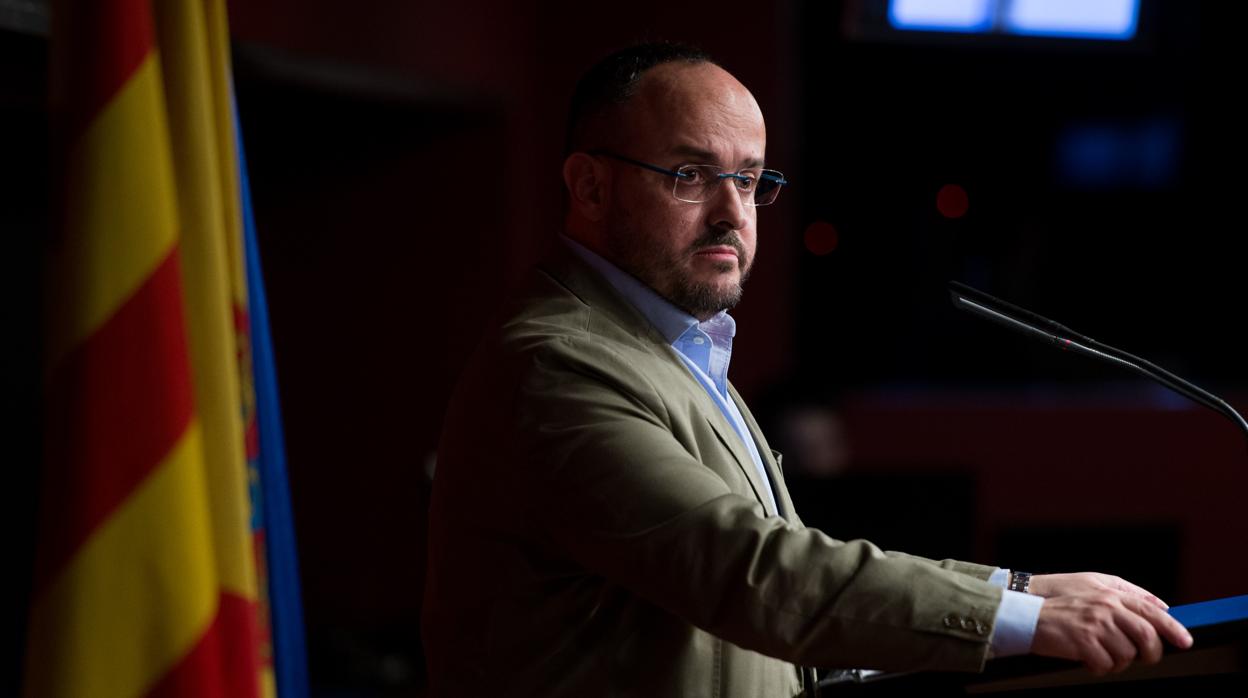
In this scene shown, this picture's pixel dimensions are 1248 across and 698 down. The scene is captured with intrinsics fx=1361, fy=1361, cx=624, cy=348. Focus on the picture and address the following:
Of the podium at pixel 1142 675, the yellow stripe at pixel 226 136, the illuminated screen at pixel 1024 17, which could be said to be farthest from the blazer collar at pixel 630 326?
the illuminated screen at pixel 1024 17

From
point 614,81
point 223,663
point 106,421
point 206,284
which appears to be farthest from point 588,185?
point 223,663

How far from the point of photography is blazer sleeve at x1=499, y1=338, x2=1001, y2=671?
46.3 inches

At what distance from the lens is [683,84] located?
62.2 inches

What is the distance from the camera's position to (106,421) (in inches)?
60.7

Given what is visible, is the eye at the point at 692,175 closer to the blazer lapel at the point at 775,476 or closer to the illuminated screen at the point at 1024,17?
the blazer lapel at the point at 775,476

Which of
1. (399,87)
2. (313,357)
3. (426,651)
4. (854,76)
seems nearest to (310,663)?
(313,357)

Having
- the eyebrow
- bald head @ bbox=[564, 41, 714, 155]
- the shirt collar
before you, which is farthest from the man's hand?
bald head @ bbox=[564, 41, 714, 155]

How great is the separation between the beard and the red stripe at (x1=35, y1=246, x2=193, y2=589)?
0.55 m

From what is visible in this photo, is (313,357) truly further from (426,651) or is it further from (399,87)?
(426,651)

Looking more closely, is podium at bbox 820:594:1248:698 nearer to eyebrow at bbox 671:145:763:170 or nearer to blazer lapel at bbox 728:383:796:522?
blazer lapel at bbox 728:383:796:522

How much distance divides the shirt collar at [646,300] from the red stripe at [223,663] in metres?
0.62

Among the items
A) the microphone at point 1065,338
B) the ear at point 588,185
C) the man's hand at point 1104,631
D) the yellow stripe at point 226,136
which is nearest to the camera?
the man's hand at point 1104,631

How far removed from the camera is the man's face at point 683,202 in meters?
1.56

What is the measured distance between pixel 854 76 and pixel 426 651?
4188 mm
